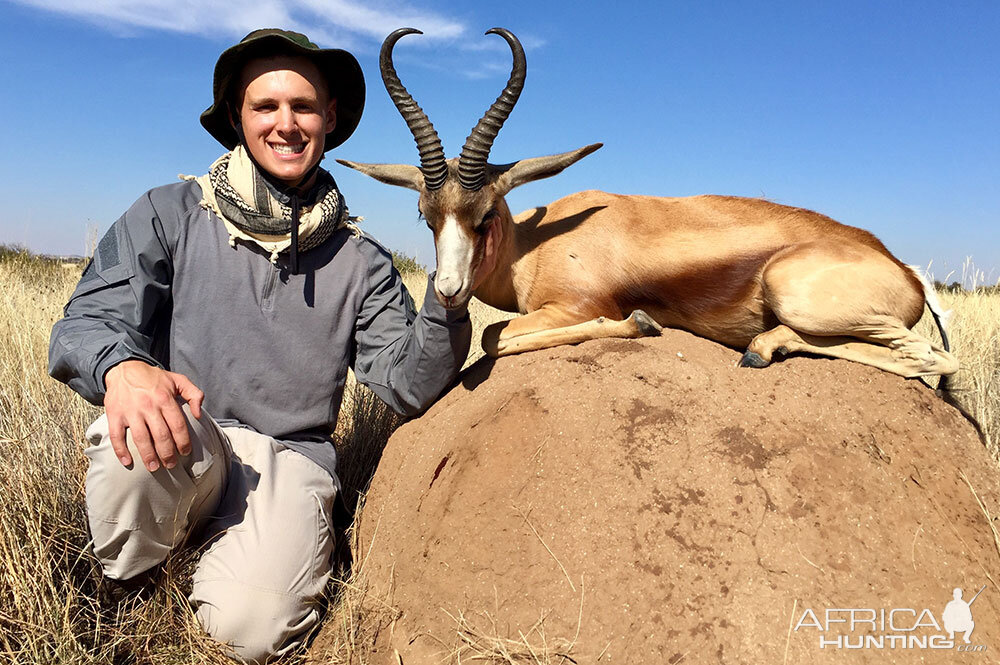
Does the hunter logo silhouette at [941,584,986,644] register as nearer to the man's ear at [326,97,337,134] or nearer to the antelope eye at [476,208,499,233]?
the antelope eye at [476,208,499,233]

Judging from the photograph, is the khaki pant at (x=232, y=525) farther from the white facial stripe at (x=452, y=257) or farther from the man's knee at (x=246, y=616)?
the white facial stripe at (x=452, y=257)

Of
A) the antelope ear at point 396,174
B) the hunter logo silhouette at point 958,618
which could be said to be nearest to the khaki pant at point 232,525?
the antelope ear at point 396,174

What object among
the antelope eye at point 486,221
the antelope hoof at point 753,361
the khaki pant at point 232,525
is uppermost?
the antelope eye at point 486,221

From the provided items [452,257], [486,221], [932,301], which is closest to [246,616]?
[452,257]

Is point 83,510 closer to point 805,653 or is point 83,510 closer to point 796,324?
point 805,653

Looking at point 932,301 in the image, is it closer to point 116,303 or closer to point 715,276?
A: point 715,276

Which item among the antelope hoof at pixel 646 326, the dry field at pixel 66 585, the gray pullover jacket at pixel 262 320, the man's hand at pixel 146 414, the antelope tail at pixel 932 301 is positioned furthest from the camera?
the antelope tail at pixel 932 301

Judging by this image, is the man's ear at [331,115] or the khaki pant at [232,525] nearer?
the khaki pant at [232,525]

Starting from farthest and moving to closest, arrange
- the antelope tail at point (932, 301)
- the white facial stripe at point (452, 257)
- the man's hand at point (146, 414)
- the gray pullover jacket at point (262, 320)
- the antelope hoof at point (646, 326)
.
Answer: the antelope tail at point (932, 301) → the antelope hoof at point (646, 326) → the white facial stripe at point (452, 257) → the gray pullover jacket at point (262, 320) → the man's hand at point (146, 414)

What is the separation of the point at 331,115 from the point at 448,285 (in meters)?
1.53

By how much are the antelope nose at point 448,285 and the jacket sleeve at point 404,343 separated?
0.05m

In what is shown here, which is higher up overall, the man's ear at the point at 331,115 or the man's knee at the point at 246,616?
the man's ear at the point at 331,115

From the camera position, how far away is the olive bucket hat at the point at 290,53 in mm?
4145

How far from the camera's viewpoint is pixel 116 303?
3.87 m
